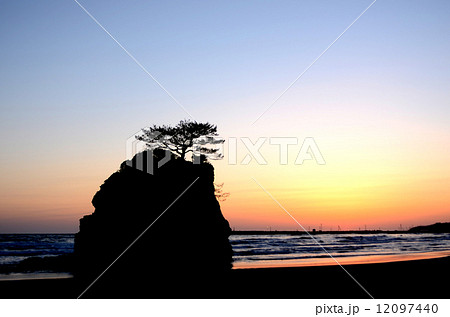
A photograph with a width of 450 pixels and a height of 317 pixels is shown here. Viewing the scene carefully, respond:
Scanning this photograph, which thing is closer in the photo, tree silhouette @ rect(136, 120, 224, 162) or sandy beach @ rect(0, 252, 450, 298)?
sandy beach @ rect(0, 252, 450, 298)

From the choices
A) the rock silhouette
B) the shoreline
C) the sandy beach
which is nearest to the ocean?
the shoreline

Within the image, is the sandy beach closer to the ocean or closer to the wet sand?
the wet sand

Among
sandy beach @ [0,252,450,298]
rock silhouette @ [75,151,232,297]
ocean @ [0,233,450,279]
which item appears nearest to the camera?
sandy beach @ [0,252,450,298]

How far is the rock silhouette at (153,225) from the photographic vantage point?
23.2 meters

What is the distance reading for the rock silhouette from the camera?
23.2 m

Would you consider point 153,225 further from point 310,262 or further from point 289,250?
point 289,250

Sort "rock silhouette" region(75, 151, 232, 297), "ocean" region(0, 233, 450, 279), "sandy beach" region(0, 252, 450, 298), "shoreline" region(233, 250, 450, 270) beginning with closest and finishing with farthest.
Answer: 1. "sandy beach" region(0, 252, 450, 298)
2. "rock silhouette" region(75, 151, 232, 297)
3. "shoreline" region(233, 250, 450, 270)
4. "ocean" region(0, 233, 450, 279)

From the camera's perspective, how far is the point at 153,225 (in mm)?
23922

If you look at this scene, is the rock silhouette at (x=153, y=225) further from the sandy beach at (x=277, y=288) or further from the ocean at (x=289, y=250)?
the sandy beach at (x=277, y=288)

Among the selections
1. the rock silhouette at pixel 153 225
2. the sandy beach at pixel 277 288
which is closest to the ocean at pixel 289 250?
the rock silhouette at pixel 153 225
